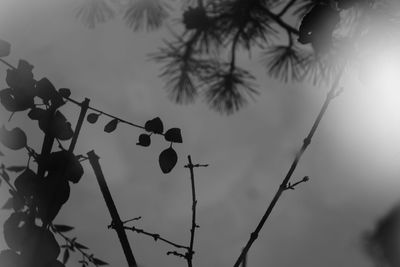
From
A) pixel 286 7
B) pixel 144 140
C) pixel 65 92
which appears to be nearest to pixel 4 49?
pixel 65 92

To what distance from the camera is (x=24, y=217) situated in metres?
0.42

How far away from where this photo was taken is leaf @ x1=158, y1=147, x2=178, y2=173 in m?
0.48

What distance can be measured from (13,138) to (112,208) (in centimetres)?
13

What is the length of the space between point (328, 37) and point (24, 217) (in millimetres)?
326

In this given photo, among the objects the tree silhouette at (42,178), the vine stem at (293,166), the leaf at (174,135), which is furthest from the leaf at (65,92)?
the vine stem at (293,166)

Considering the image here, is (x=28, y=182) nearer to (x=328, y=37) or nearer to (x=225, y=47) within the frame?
(x=328, y=37)

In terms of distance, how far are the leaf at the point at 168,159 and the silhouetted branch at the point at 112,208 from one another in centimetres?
9

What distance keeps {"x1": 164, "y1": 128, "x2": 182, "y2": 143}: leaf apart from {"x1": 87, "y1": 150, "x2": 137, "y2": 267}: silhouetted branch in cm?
11

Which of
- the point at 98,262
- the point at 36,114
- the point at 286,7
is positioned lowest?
the point at 98,262

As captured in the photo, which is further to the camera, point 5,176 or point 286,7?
point 286,7

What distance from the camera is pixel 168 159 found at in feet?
1.61

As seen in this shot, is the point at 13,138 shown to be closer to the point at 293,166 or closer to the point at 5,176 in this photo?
the point at 5,176

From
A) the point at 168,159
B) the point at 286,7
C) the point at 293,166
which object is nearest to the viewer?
the point at 293,166

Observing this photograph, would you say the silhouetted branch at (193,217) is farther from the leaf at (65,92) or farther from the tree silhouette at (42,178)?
the leaf at (65,92)
